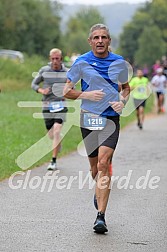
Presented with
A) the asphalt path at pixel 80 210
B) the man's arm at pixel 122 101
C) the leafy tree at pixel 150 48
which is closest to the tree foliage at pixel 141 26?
the leafy tree at pixel 150 48

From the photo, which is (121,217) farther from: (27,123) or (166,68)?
(166,68)

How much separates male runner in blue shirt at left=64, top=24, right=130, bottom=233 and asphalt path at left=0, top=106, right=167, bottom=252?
1.73ft

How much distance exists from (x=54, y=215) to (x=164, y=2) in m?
115

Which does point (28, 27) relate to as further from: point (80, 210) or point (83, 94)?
point (83, 94)

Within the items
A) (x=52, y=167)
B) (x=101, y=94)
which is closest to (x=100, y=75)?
(x=101, y=94)

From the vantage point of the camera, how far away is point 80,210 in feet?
28.5

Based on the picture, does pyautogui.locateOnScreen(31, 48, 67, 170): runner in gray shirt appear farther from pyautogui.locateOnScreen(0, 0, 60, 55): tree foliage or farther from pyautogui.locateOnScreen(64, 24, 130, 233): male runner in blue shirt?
pyautogui.locateOnScreen(0, 0, 60, 55): tree foliage

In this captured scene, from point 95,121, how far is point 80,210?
4.79 feet

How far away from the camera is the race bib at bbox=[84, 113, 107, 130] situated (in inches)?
303

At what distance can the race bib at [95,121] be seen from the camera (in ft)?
25.2

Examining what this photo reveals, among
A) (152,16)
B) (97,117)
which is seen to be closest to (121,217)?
(97,117)

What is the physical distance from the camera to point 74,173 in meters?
12.1

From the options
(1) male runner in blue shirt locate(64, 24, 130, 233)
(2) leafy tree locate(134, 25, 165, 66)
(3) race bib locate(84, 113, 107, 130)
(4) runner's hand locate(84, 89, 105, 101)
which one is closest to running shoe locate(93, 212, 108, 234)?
(1) male runner in blue shirt locate(64, 24, 130, 233)

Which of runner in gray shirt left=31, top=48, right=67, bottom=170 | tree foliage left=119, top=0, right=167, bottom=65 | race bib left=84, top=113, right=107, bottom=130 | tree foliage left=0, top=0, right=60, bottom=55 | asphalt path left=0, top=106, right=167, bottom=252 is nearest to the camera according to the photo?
asphalt path left=0, top=106, right=167, bottom=252
